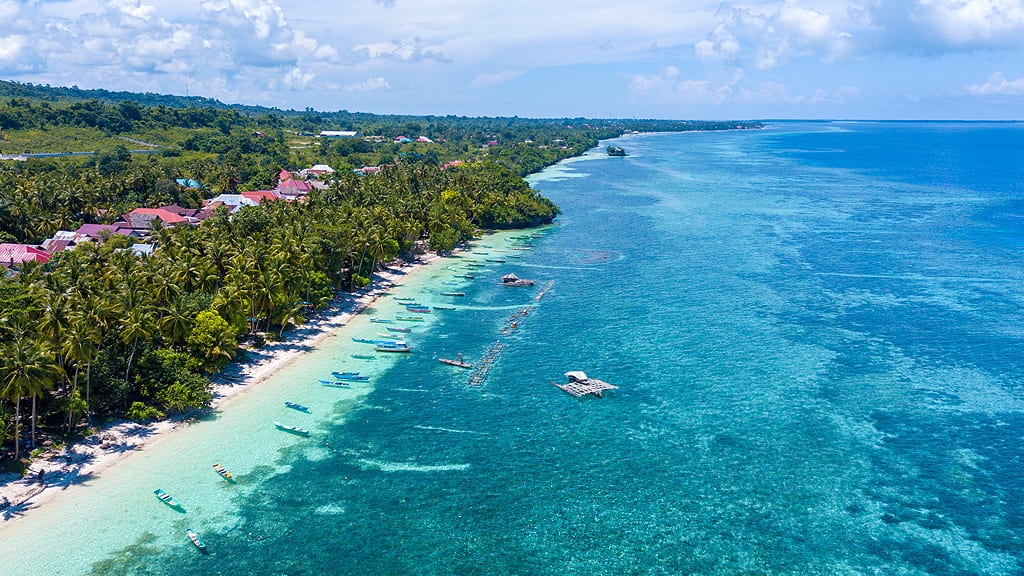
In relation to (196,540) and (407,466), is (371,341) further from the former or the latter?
(196,540)

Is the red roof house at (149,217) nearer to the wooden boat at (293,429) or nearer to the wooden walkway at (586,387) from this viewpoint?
the wooden boat at (293,429)

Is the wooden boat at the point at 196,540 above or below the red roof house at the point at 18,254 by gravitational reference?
below

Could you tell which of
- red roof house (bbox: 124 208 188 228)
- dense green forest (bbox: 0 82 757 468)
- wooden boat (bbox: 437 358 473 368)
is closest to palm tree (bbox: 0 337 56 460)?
dense green forest (bbox: 0 82 757 468)

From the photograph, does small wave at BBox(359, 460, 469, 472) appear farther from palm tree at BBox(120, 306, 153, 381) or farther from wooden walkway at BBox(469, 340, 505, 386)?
palm tree at BBox(120, 306, 153, 381)

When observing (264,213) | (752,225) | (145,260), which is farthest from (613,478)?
(752,225)

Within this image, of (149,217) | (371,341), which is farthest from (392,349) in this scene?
(149,217)

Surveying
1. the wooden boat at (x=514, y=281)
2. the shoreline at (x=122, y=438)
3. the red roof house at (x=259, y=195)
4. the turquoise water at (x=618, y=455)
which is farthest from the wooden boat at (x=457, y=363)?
the red roof house at (x=259, y=195)
